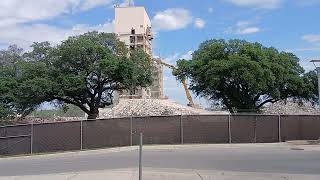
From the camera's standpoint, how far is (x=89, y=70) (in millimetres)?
54281

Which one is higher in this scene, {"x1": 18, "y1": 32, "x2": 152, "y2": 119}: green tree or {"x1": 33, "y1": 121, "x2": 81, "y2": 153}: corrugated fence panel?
{"x1": 18, "y1": 32, "x2": 152, "y2": 119}: green tree

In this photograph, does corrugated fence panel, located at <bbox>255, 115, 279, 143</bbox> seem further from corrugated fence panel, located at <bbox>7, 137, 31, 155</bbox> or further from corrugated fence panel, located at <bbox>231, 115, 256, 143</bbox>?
corrugated fence panel, located at <bbox>7, 137, 31, 155</bbox>

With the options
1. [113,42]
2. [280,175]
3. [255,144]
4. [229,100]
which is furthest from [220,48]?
[280,175]

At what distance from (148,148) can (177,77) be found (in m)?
37.1

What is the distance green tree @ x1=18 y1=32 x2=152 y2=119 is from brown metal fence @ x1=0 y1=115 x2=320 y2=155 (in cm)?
2145

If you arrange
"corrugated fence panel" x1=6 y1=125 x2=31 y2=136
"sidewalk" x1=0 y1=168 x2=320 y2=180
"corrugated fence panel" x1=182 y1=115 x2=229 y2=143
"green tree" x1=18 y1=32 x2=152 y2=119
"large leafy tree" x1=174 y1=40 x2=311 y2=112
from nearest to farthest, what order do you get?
"sidewalk" x1=0 y1=168 x2=320 y2=180 → "corrugated fence panel" x1=6 y1=125 x2=31 y2=136 → "corrugated fence panel" x1=182 y1=115 x2=229 y2=143 → "green tree" x1=18 y1=32 x2=152 y2=119 → "large leafy tree" x1=174 y1=40 x2=311 y2=112

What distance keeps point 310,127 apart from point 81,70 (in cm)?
2894

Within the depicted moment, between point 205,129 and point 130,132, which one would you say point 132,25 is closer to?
point 205,129

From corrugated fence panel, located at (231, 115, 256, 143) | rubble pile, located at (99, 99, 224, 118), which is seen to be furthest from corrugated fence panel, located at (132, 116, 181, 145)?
rubble pile, located at (99, 99, 224, 118)

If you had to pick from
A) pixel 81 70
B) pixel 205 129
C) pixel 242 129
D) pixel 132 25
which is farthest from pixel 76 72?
pixel 132 25

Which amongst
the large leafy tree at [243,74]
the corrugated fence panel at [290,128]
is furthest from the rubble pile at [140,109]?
the corrugated fence panel at [290,128]

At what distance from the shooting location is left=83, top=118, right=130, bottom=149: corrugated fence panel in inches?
1216

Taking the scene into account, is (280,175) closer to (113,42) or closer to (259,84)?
(259,84)

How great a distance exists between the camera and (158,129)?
30969 millimetres
